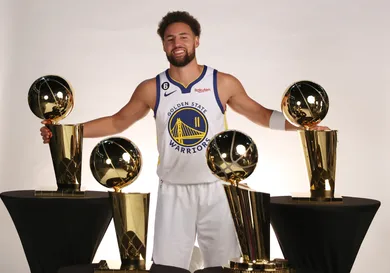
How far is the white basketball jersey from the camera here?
123 inches

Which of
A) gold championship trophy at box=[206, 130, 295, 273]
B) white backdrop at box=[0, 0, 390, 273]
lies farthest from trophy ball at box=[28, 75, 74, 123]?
white backdrop at box=[0, 0, 390, 273]

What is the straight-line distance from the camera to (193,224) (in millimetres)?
3133

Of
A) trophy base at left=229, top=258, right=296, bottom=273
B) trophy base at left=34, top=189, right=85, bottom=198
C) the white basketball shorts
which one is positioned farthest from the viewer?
the white basketball shorts

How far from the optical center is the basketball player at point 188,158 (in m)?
3.11

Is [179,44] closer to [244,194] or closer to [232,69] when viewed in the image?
[244,194]

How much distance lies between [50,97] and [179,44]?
0.53 m

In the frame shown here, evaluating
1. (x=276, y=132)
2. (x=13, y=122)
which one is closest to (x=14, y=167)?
(x=13, y=122)

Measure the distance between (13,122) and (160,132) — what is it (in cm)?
155

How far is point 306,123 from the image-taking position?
275 cm

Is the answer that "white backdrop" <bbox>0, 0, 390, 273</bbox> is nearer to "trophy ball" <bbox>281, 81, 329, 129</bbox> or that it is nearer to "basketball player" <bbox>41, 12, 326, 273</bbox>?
"basketball player" <bbox>41, 12, 326, 273</bbox>

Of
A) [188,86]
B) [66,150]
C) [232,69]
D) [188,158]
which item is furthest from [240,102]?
[232,69]

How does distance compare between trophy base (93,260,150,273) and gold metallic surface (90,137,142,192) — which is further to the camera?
gold metallic surface (90,137,142,192)

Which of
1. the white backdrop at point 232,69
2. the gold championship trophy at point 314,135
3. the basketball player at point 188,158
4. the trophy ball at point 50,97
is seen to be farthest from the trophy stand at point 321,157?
the white backdrop at point 232,69

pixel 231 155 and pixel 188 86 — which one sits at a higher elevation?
pixel 188 86
